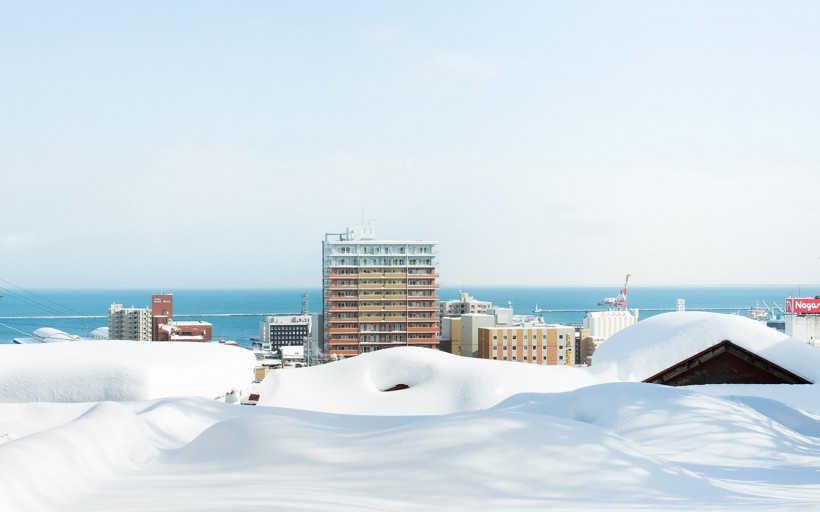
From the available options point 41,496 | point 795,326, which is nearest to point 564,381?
point 41,496

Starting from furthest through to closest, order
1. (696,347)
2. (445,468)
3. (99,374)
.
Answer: (696,347) < (99,374) < (445,468)

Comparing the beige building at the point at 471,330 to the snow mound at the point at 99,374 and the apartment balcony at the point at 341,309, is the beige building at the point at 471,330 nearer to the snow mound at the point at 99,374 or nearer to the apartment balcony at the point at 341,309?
the apartment balcony at the point at 341,309

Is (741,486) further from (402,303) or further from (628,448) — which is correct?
(402,303)

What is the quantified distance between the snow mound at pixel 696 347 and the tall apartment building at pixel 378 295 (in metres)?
27.0

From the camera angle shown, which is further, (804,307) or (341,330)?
(341,330)

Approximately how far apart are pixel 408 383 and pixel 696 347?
13.0 feet

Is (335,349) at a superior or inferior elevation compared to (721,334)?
inferior

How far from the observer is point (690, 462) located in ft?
14.1

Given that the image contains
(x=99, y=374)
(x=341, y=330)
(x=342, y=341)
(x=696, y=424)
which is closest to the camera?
(x=696, y=424)

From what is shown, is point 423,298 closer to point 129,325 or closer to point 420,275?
point 420,275

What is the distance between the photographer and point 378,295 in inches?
1501

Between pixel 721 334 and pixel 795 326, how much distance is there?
17589mm

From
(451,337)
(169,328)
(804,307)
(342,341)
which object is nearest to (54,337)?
(169,328)

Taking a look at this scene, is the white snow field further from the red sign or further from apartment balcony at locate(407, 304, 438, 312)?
apartment balcony at locate(407, 304, 438, 312)
